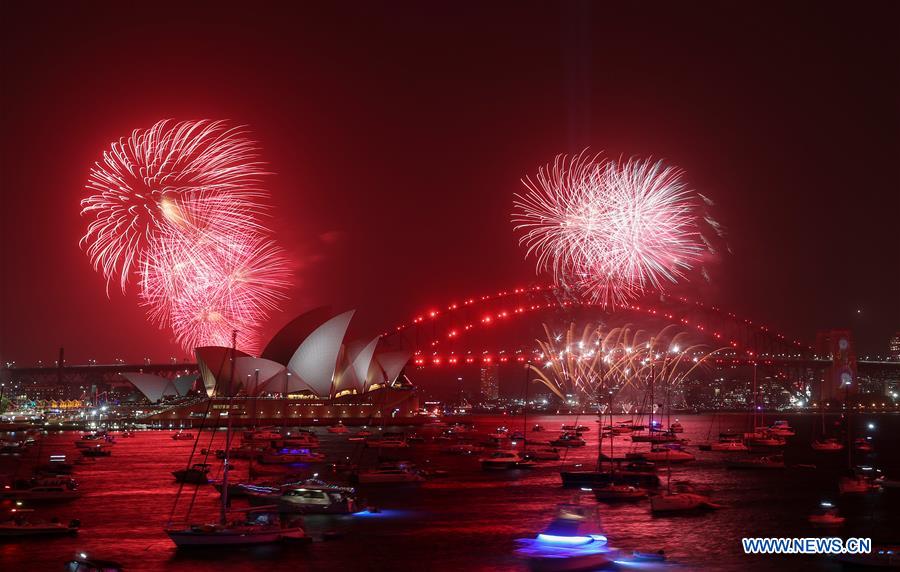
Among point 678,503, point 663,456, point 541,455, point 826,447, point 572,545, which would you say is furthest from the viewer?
point 826,447

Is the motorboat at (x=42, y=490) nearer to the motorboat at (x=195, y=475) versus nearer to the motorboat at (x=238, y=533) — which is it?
the motorboat at (x=195, y=475)

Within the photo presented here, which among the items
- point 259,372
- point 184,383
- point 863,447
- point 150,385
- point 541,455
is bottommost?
point 541,455

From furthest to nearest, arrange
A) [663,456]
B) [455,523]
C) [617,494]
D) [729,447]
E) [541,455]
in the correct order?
[729,447] < [541,455] < [663,456] < [617,494] < [455,523]

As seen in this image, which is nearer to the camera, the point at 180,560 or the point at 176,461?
the point at 180,560

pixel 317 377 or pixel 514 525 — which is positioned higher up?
pixel 317 377

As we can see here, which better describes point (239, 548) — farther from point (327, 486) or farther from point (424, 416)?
point (424, 416)

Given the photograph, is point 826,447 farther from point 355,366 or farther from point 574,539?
point 574,539

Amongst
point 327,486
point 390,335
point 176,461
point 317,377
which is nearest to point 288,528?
point 327,486

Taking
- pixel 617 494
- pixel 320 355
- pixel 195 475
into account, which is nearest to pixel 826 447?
pixel 617 494
